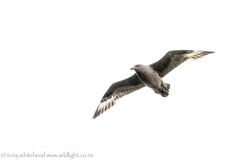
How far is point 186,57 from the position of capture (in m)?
15.7

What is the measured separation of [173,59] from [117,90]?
2.36 m

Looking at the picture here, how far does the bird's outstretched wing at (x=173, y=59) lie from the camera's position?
15531mm

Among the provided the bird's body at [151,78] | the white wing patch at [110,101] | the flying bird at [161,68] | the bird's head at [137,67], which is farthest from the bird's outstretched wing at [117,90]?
the bird's body at [151,78]

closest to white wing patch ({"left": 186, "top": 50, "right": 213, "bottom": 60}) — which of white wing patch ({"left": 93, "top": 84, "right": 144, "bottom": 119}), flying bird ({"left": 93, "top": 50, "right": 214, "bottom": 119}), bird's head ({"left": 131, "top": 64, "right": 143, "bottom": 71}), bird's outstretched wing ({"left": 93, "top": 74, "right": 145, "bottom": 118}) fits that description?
flying bird ({"left": 93, "top": 50, "right": 214, "bottom": 119})

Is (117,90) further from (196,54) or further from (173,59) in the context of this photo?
(196,54)

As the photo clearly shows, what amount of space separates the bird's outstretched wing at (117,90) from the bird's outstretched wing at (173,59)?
1.08 metres

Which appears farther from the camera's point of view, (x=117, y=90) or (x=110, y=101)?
(x=110, y=101)

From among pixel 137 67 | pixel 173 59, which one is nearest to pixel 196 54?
pixel 173 59

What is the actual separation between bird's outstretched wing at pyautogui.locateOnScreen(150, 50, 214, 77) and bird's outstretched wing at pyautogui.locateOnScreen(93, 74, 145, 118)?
1.08m

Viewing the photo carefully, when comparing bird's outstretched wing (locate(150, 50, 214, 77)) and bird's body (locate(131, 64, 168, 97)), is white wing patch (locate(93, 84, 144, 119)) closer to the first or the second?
bird's body (locate(131, 64, 168, 97))

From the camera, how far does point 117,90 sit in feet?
56.4

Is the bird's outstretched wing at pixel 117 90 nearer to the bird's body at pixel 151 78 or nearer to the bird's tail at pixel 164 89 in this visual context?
the bird's body at pixel 151 78

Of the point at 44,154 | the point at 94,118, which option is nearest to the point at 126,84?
the point at 94,118

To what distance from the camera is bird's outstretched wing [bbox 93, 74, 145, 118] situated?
16844mm
